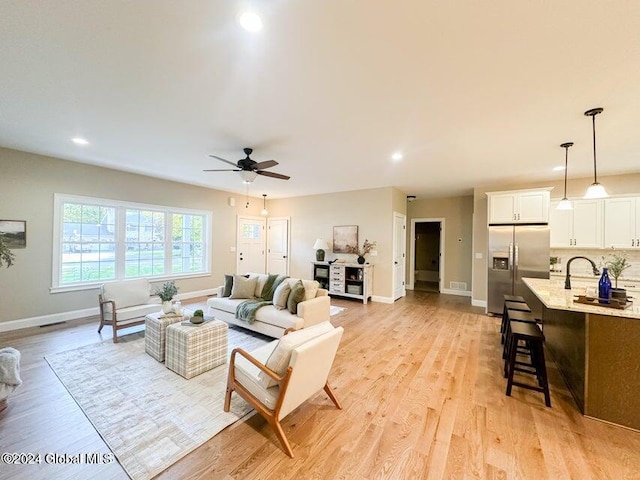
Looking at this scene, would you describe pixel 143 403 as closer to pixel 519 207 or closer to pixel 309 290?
pixel 309 290

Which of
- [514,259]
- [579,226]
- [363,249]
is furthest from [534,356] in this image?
[363,249]

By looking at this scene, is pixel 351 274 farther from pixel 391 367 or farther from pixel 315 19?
pixel 315 19

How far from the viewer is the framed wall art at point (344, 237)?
6.42 metres

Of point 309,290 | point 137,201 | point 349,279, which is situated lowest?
point 349,279

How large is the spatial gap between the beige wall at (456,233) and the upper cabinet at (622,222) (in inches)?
99.5

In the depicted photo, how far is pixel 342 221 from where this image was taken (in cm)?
664

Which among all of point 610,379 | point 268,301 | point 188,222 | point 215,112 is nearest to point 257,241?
point 188,222

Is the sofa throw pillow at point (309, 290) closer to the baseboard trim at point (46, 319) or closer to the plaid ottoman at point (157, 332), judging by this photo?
the plaid ottoman at point (157, 332)

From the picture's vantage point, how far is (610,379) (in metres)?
2.11

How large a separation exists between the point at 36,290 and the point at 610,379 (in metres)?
7.26

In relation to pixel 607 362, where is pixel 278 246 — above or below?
above

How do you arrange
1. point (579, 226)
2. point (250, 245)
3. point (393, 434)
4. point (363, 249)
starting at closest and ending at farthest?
point (393, 434), point (579, 226), point (363, 249), point (250, 245)

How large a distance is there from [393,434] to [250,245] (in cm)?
639

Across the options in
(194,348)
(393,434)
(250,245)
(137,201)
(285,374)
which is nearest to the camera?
(285,374)
